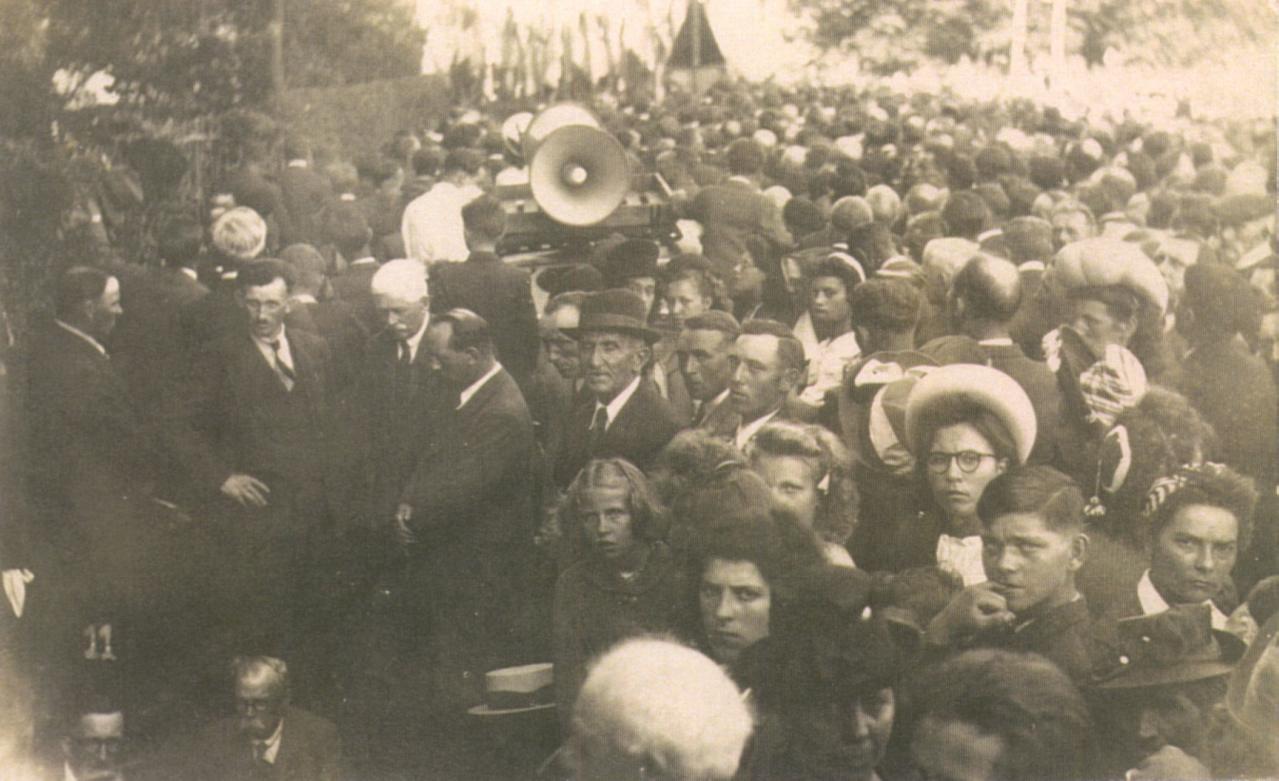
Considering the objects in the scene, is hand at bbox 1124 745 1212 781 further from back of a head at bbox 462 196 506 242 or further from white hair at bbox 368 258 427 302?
white hair at bbox 368 258 427 302

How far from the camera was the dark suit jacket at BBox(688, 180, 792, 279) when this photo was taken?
5.75 metres

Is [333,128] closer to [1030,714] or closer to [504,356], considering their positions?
[504,356]

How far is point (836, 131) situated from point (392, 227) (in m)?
1.94

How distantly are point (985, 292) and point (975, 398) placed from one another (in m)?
0.46

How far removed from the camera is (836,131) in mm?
5941

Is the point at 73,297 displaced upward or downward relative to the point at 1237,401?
upward

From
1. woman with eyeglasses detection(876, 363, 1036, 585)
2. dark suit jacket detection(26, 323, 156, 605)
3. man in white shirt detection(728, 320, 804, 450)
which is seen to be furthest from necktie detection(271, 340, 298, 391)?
woman with eyeglasses detection(876, 363, 1036, 585)

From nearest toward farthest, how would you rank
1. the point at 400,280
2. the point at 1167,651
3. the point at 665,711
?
the point at 665,711
the point at 400,280
the point at 1167,651

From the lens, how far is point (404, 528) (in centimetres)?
557

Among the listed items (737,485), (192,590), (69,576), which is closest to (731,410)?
(737,485)

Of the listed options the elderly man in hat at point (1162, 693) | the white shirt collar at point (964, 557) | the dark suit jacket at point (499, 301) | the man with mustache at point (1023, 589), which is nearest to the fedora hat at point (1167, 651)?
the elderly man in hat at point (1162, 693)

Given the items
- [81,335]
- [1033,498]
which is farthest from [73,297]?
[1033,498]

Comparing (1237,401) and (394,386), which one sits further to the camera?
(1237,401)

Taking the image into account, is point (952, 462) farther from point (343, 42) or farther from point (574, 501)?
point (343, 42)
